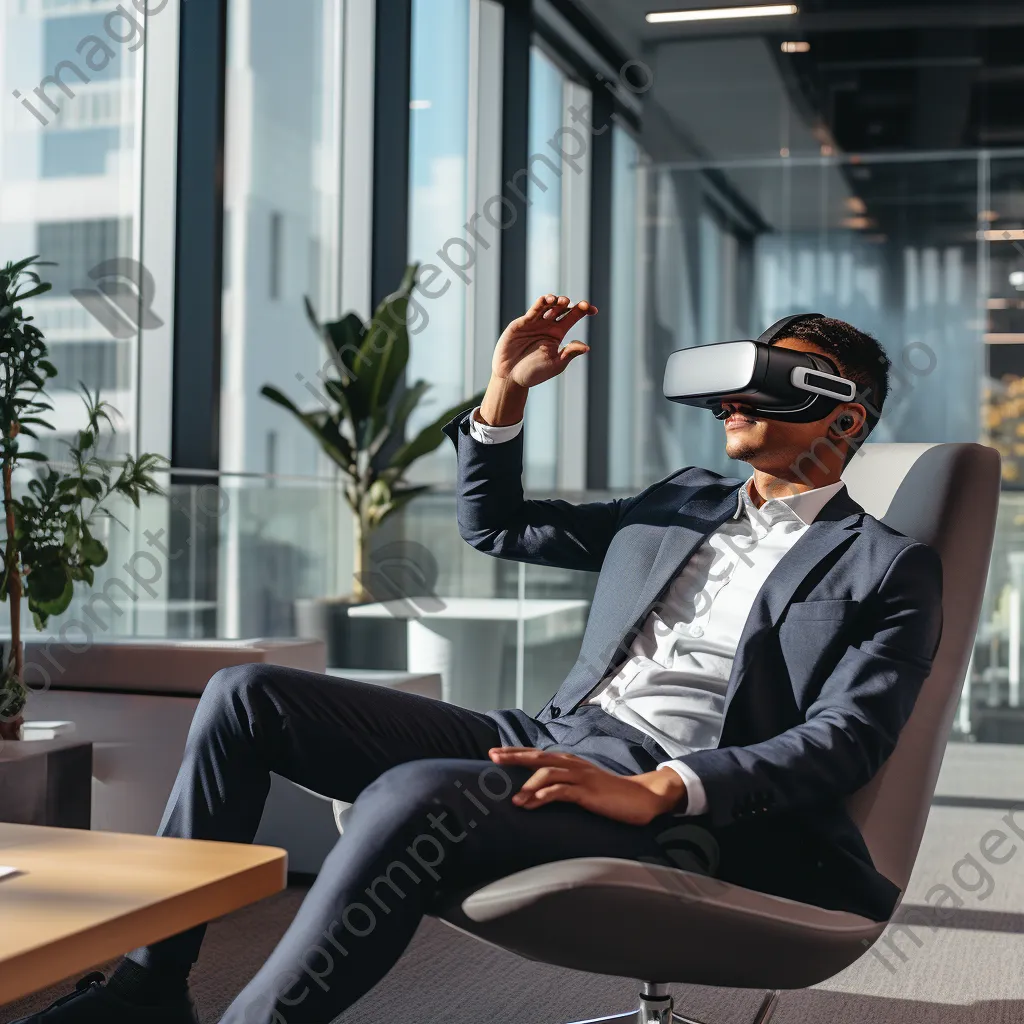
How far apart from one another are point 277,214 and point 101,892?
3875mm

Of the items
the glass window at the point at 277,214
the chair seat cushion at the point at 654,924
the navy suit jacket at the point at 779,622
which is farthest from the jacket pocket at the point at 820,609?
the glass window at the point at 277,214

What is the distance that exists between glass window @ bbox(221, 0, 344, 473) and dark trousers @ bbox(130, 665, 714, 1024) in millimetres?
2877

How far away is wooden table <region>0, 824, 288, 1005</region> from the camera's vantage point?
3.63 ft

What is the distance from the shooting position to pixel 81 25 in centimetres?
371

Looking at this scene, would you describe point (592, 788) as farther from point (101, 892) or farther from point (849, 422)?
point (849, 422)

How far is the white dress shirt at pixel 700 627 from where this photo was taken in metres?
1.78

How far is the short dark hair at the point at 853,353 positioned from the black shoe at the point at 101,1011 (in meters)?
1.22

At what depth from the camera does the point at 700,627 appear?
1877 millimetres

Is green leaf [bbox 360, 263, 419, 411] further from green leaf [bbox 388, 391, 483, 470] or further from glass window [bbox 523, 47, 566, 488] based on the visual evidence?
glass window [bbox 523, 47, 566, 488]

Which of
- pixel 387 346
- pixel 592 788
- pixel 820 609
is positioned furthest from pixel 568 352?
pixel 387 346

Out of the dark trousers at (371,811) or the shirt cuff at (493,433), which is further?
the shirt cuff at (493,433)

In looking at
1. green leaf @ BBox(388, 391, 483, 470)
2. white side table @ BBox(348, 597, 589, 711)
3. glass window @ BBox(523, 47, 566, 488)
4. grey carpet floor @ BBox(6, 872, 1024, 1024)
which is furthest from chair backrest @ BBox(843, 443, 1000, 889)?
glass window @ BBox(523, 47, 566, 488)

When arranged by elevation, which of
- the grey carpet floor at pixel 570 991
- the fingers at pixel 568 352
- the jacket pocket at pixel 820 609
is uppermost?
the fingers at pixel 568 352

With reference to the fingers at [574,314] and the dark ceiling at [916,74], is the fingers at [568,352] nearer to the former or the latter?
the fingers at [574,314]
